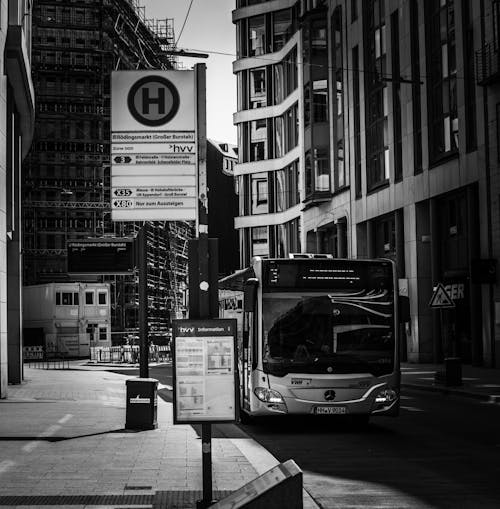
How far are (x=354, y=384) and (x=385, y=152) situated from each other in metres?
30.5

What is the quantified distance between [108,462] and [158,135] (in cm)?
373

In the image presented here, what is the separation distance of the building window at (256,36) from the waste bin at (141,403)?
56.9 metres

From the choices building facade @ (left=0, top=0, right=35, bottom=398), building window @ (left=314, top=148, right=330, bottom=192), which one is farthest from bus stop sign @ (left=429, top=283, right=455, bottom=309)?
building window @ (left=314, top=148, right=330, bottom=192)

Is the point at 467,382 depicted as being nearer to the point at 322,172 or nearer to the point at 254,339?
the point at 254,339

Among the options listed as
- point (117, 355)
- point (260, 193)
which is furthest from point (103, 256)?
point (260, 193)

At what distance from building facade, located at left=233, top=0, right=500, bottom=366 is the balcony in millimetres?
60

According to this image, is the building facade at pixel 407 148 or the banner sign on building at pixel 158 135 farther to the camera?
the building facade at pixel 407 148

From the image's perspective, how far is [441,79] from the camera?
38188mm

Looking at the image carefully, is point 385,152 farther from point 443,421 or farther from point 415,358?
point 443,421

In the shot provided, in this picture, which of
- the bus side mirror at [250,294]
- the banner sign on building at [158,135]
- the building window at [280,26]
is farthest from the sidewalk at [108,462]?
the building window at [280,26]

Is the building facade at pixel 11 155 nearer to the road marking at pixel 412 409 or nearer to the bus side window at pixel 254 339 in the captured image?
the bus side window at pixel 254 339

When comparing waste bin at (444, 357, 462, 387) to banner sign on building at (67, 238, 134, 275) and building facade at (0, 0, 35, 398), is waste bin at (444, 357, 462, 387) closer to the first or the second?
Answer: banner sign on building at (67, 238, 134, 275)

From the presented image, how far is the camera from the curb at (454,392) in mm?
21370

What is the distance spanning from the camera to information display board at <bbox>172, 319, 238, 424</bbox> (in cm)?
776
